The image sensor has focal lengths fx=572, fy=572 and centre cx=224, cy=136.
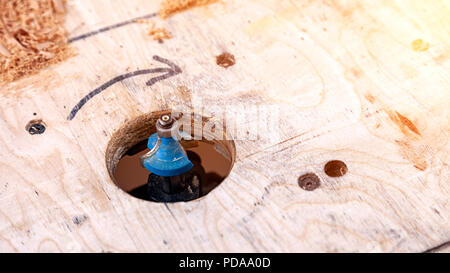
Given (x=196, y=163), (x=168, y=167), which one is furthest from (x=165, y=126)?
(x=196, y=163)

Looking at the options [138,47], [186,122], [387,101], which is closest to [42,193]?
[186,122]

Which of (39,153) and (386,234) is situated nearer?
(386,234)

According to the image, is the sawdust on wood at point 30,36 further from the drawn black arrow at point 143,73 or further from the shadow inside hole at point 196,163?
the shadow inside hole at point 196,163

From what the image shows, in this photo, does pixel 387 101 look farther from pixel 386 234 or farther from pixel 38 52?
pixel 38 52

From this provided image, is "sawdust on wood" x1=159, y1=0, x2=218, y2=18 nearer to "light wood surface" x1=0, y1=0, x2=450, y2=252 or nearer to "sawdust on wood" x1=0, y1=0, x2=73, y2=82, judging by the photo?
"light wood surface" x1=0, y1=0, x2=450, y2=252

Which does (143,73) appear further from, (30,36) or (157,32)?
(30,36)

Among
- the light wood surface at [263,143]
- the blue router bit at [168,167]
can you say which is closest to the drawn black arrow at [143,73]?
the light wood surface at [263,143]
